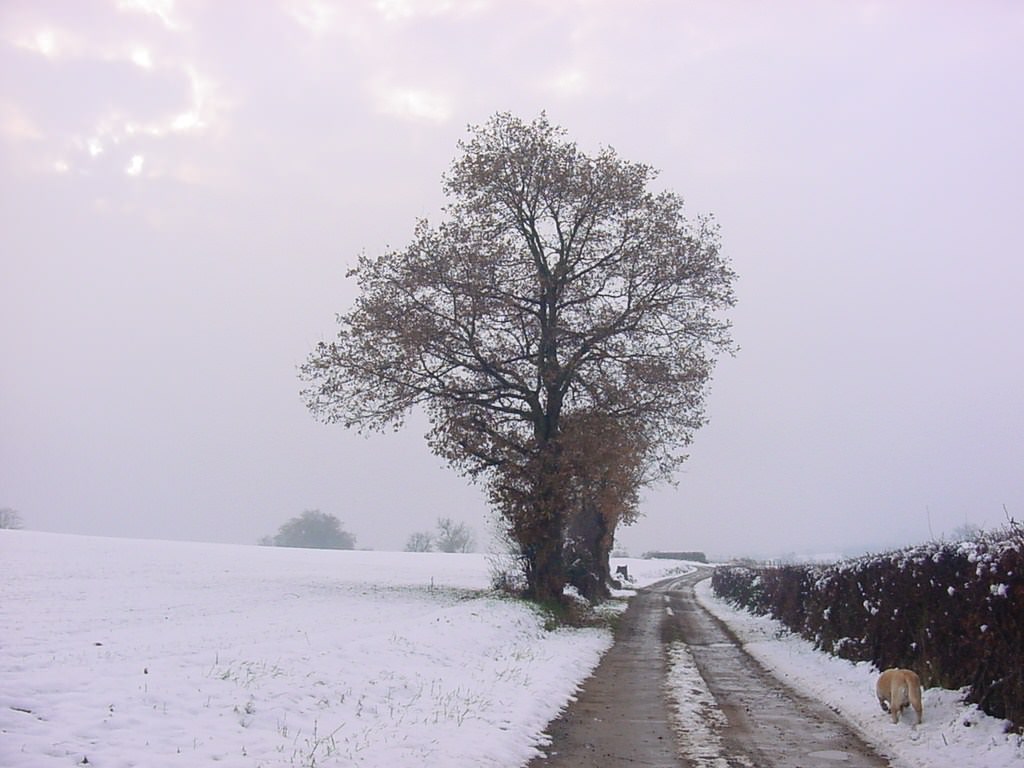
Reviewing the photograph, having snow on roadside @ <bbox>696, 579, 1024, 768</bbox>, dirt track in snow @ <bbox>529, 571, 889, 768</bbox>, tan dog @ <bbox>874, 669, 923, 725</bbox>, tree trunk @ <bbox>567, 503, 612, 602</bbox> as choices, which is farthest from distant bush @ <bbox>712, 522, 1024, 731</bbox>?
tree trunk @ <bbox>567, 503, 612, 602</bbox>

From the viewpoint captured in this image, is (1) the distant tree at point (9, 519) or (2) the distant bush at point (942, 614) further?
(1) the distant tree at point (9, 519)

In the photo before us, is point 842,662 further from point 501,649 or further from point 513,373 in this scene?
point 513,373

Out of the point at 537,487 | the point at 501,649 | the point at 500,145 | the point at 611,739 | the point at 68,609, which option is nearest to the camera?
the point at 611,739

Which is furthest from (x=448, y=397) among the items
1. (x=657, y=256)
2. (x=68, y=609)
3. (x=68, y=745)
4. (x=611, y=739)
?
(x=68, y=745)

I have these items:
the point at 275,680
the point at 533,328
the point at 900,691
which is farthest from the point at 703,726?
the point at 533,328

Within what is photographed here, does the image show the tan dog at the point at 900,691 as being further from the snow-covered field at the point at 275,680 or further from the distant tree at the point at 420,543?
the distant tree at the point at 420,543

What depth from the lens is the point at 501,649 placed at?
17.1 meters

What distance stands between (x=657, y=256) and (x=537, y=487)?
828 centimetres

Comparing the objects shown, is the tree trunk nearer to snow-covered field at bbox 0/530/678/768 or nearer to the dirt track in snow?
snow-covered field at bbox 0/530/678/768

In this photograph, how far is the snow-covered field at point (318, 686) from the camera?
770cm

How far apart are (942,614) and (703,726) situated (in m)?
4.06

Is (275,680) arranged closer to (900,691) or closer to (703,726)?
(703,726)

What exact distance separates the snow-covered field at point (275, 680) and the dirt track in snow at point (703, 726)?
0.50 meters

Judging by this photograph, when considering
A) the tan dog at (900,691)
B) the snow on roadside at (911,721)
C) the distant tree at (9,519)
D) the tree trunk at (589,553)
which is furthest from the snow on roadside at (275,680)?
the distant tree at (9,519)
